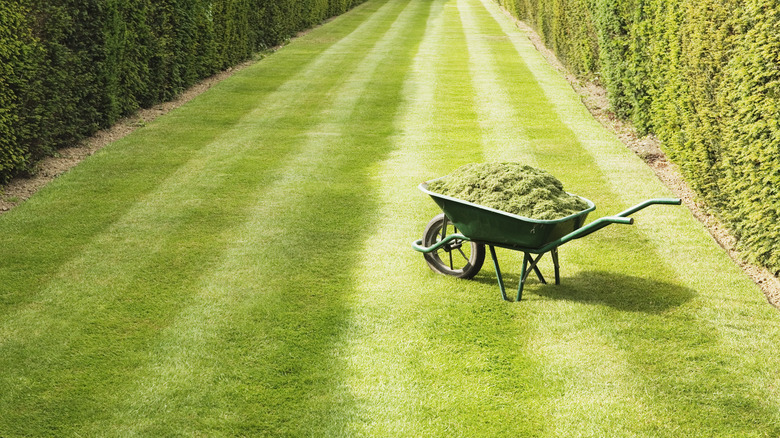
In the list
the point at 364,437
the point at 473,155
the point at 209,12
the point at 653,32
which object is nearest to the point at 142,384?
the point at 364,437

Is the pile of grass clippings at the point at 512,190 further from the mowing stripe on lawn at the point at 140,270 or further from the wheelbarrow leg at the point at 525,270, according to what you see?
the mowing stripe on lawn at the point at 140,270

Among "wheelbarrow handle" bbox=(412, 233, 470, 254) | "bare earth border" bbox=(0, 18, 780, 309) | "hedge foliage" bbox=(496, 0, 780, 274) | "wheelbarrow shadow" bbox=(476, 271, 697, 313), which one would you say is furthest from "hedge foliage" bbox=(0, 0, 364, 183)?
"hedge foliage" bbox=(496, 0, 780, 274)

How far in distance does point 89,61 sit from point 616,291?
25.0 feet

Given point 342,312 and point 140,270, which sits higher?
point 140,270

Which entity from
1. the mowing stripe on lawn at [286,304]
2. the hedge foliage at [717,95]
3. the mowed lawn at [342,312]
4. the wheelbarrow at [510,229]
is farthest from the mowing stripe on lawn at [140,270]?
the hedge foliage at [717,95]

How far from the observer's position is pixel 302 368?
458 cm

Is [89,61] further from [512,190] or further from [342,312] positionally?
[512,190]

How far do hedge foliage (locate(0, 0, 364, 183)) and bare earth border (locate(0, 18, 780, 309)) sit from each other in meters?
0.17

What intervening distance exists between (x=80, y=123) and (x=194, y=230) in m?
3.99

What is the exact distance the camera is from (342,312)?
5336 mm

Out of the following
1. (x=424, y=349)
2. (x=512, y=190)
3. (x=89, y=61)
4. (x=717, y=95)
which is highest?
(x=89, y=61)

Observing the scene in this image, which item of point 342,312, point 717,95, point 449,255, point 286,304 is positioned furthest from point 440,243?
point 717,95

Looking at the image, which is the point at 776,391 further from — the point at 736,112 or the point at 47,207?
the point at 47,207

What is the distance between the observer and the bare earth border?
6443 millimetres
